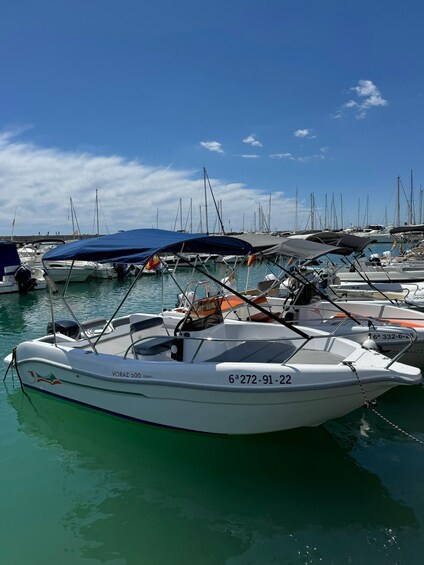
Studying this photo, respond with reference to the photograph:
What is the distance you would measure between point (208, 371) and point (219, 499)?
142cm

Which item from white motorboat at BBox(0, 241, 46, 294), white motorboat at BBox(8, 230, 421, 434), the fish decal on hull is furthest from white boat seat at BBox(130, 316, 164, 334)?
white motorboat at BBox(0, 241, 46, 294)

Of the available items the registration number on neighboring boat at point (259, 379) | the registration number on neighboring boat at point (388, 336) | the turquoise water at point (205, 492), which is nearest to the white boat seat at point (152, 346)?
the turquoise water at point (205, 492)

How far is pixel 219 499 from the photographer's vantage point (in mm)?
4781

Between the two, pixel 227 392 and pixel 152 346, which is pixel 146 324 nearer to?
pixel 152 346

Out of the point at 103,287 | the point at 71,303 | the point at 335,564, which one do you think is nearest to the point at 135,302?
the point at 71,303

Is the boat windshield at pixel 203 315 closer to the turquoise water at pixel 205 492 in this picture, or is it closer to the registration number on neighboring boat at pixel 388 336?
the turquoise water at pixel 205 492

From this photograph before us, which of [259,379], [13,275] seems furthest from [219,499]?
[13,275]

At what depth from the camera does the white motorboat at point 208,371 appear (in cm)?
491

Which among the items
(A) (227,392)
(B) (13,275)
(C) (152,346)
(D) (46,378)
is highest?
(B) (13,275)

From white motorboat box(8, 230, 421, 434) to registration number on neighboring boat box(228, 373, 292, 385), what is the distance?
0.04 ft

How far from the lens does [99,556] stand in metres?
4.03

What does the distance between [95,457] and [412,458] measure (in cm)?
416

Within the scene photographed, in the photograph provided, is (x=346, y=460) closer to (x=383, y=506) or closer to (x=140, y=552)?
(x=383, y=506)

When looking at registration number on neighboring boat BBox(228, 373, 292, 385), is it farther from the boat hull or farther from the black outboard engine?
the black outboard engine
